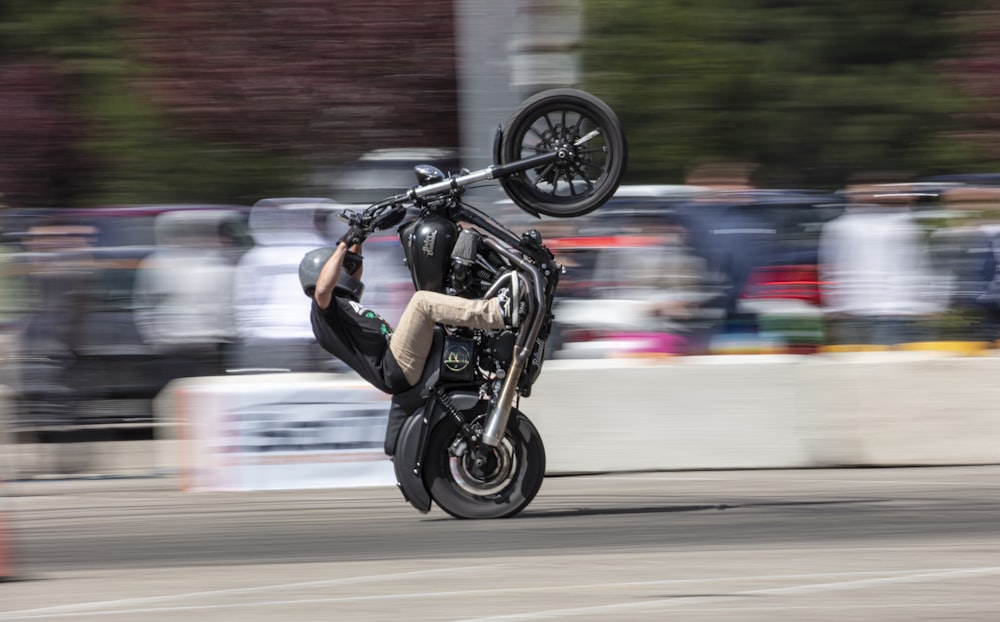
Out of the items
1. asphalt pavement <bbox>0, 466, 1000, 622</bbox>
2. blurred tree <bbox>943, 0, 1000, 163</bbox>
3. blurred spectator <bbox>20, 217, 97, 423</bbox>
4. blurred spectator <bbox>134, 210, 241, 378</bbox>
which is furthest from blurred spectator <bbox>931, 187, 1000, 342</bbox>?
blurred tree <bbox>943, 0, 1000, 163</bbox>

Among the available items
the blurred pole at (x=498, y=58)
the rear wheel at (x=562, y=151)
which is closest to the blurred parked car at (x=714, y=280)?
the blurred pole at (x=498, y=58)

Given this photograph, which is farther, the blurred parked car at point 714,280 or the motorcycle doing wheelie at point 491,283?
the blurred parked car at point 714,280

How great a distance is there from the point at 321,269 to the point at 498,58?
9.51ft

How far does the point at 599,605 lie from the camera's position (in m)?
6.66

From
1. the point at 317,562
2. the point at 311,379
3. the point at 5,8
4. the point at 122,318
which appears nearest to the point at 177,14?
the point at 5,8

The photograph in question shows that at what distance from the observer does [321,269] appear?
9219mm

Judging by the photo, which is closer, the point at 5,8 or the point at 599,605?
the point at 599,605

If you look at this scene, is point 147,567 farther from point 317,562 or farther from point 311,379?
point 311,379

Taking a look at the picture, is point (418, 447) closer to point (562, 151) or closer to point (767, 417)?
point (562, 151)

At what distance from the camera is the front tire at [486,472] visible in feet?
29.9

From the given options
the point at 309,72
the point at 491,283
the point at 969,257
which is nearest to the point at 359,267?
the point at 491,283

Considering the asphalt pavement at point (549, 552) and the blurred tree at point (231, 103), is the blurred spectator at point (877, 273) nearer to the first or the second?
the asphalt pavement at point (549, 552)

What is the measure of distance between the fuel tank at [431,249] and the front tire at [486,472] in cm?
81

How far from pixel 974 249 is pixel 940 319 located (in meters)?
0.53
